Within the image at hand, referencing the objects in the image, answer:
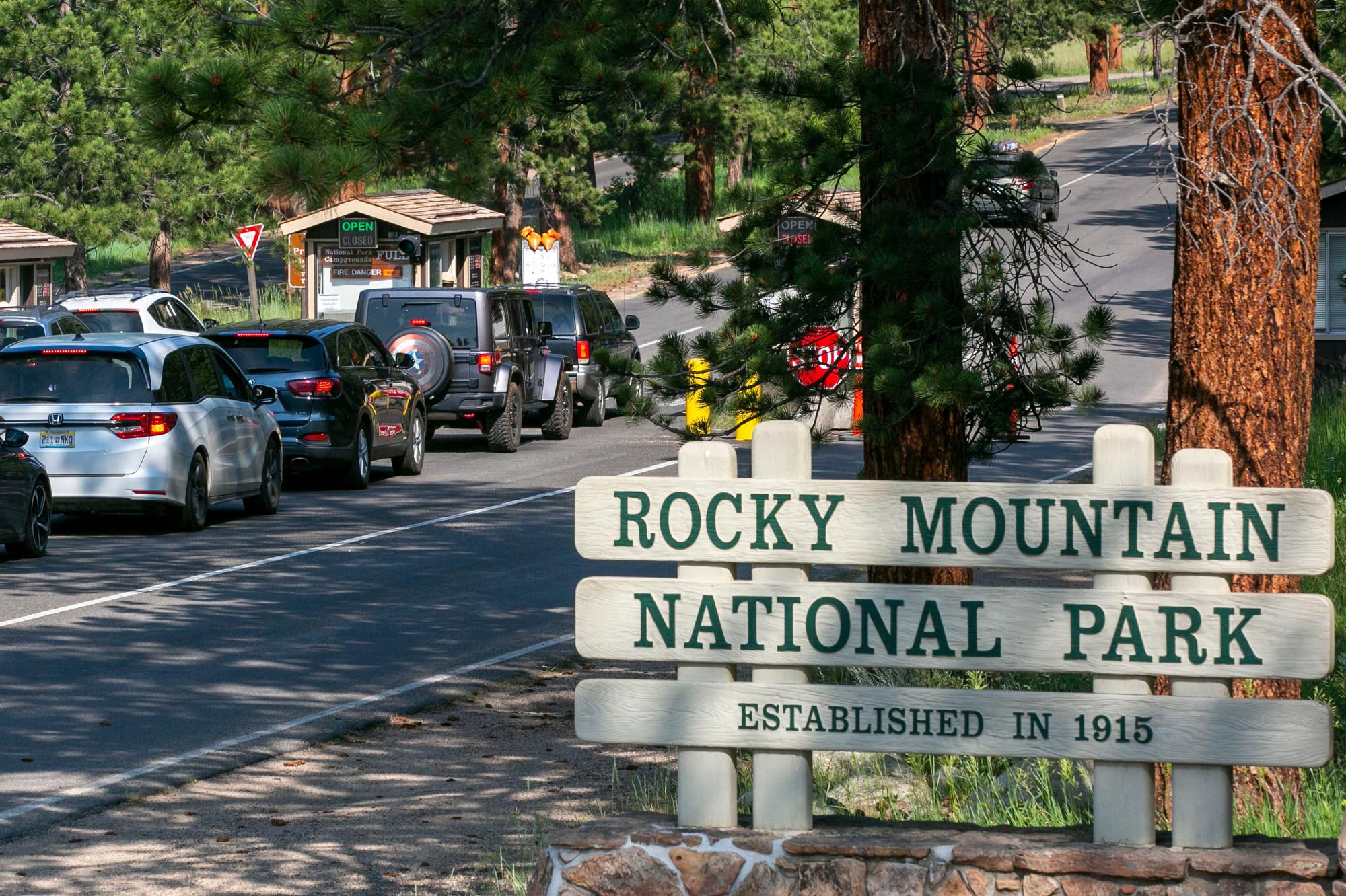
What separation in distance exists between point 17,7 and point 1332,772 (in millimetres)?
38969

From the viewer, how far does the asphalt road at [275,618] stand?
9.39 metres

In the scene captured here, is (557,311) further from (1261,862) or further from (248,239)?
(1261,862)

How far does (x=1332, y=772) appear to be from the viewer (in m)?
7.63

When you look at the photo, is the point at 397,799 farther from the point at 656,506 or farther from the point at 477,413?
the point at 477,413

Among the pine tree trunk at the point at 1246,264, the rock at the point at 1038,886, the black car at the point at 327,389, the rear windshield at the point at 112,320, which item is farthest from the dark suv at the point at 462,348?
the rock at the point at 1038,886

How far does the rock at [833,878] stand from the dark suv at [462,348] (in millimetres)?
18812

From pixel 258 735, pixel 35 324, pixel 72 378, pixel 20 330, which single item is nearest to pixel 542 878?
pixel 258 735

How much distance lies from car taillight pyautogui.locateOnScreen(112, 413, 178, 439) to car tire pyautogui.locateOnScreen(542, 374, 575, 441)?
992 centimetres

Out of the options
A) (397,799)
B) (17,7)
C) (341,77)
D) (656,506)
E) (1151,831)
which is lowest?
(397,799)

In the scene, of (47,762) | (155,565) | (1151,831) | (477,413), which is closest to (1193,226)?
(1151,831)

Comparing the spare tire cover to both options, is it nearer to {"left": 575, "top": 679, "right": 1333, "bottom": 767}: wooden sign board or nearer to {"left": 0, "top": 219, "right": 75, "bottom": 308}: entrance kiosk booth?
{"left": 0, "top": 219, "right": 75, "bottom": 308}: entrance kiosk booth

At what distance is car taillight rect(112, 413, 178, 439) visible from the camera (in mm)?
16969

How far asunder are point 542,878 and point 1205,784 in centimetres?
195

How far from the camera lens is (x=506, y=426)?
25062 mm
